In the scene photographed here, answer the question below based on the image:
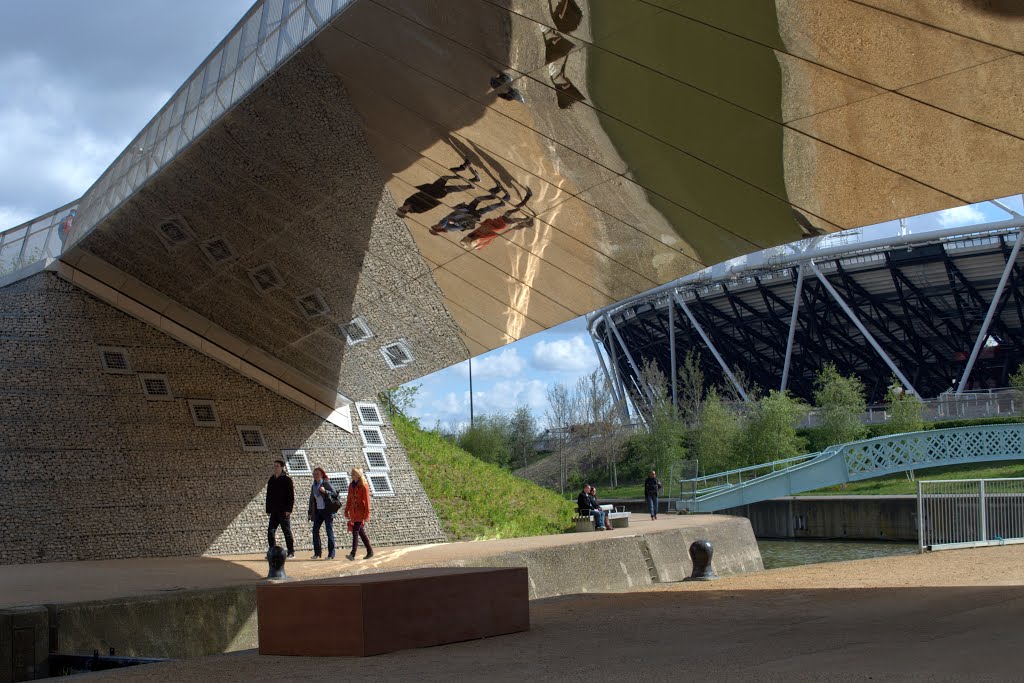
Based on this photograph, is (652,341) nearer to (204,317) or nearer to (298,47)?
(204,317)

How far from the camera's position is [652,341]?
214 feet

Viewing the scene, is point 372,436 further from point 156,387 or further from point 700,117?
point 700,117

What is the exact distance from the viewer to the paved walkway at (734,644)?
20.3ft

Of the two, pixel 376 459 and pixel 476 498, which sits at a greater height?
pixel 376 459

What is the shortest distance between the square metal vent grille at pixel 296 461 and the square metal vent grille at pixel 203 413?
4.88 ft

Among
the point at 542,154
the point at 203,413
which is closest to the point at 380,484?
the point at 203,413

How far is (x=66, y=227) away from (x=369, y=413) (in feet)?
23.9

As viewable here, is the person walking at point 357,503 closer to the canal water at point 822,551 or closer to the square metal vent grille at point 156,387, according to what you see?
the square metal vent grille at point 156,387

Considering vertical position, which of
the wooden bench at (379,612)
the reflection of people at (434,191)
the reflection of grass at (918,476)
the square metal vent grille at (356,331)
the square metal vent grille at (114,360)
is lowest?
the reflection of grass at (918,476)

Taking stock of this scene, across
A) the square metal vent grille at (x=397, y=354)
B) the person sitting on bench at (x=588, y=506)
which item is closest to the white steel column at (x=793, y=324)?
the person sitting on bench at (x=588, y=506)

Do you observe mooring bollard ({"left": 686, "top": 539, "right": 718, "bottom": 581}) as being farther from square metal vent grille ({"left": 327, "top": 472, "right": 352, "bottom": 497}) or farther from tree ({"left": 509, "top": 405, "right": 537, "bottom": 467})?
tree ({"left": 509, "top": 405, "right": 537, "bottom": 467})

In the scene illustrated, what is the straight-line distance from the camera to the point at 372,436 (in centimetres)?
2127

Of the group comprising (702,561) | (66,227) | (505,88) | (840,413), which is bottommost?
(702,561)

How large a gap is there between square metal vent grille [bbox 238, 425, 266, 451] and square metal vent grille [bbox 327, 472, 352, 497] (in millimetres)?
1491
